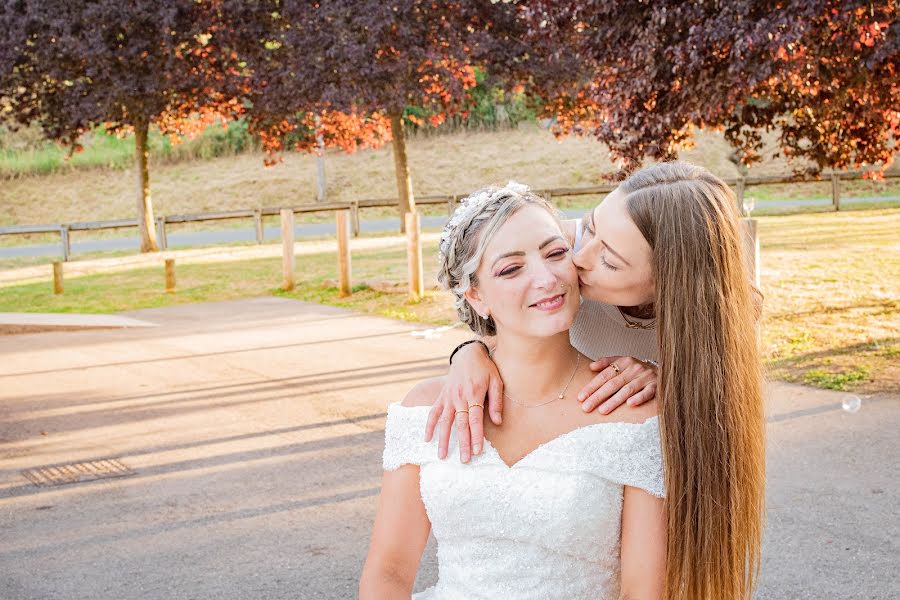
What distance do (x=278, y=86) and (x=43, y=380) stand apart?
43.9ft

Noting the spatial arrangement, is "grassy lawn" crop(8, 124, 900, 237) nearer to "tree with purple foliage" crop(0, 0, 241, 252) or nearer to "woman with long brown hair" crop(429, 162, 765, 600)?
"tree with purple foliage" crop(0, 0, 241, 252)

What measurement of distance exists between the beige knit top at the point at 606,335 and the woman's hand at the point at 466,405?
479mm

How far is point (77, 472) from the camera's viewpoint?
6.77 metres

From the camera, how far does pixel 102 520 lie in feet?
19.1

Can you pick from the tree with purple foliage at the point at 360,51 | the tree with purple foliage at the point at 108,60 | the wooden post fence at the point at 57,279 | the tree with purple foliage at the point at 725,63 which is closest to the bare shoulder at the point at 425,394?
the tree with purple foliage at the point at 725,63

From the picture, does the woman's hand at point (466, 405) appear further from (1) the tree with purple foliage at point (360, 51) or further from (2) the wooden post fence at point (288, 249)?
(1) the tree with purple foliage at point (360, 51)

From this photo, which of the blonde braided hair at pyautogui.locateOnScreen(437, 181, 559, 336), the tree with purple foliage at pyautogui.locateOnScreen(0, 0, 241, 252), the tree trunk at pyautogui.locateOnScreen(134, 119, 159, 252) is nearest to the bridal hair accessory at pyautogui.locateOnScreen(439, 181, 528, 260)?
the blonde braided hair at pyautogui.locateOnScreen(437, 181, 559, 336)

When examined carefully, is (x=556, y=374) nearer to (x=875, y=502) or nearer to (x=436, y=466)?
(x=436, y=466)

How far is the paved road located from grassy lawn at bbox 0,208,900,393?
4.88 metres

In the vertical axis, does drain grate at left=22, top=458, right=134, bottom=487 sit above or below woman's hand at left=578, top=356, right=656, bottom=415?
below

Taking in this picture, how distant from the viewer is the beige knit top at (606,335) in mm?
3156

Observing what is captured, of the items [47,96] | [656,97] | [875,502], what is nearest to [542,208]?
[875,502]

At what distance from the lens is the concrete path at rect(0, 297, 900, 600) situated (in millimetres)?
4891

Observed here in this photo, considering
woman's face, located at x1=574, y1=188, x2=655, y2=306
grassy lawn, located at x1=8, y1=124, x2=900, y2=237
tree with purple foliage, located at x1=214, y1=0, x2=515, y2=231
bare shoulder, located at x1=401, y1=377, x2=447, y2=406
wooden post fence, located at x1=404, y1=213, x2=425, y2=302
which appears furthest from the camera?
grassy lawn, located at x1=8, y1=124, x2=900, y2=237
